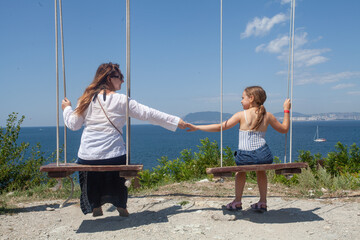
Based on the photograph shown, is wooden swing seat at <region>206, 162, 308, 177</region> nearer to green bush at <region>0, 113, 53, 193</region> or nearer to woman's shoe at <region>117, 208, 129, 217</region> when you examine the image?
woman's shoe at <region>117, 208, 129, 217</region>

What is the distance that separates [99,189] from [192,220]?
1.33 m

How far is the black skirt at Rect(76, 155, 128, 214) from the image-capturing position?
412 centimetres

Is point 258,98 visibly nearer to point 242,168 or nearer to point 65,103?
point 242,168

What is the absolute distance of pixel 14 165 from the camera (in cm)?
738

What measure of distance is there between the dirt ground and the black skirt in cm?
27

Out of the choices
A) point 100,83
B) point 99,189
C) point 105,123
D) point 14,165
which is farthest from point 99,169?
point 14,165

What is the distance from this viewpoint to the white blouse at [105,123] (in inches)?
149

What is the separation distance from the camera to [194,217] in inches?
168

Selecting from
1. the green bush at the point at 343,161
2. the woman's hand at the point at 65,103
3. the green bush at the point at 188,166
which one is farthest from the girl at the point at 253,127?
the green bush at the point at 343,161

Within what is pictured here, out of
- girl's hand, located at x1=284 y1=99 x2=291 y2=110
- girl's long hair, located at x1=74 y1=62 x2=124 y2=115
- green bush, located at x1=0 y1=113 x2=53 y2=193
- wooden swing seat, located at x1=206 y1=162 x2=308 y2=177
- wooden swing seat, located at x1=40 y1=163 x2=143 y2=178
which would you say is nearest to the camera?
wooden swing seat, located at x1=40 y1=163 x2=143 y2=178

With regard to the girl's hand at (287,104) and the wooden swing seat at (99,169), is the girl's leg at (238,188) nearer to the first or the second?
the girl's hand at (287,104)

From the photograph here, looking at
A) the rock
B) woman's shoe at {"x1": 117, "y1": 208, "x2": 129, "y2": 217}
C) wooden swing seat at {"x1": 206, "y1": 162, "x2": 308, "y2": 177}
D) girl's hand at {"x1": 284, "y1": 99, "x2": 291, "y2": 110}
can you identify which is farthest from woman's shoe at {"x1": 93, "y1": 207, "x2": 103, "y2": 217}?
girl's hand at {"x1": 284, "y1": 99, "x2": 291, "y2": 110}

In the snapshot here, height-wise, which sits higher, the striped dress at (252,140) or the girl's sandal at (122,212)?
the striped dress at (252,140)

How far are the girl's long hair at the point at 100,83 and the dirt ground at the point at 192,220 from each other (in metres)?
1.58
